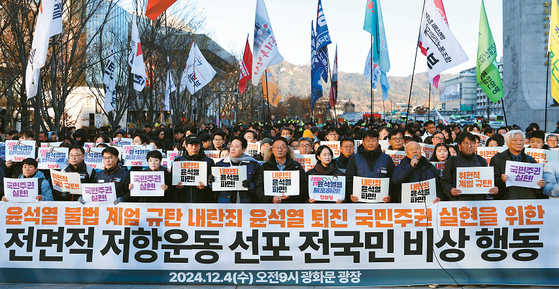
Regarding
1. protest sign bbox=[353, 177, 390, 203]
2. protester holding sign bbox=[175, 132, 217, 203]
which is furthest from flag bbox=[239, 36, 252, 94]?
protest sign bbox=[353, 177, 390, 203]

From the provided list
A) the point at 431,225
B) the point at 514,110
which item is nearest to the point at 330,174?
the point at 431,225

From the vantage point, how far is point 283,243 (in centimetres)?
527

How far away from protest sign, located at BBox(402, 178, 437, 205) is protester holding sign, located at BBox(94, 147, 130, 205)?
3.53 metres

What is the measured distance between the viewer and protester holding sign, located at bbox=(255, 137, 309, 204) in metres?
5.82

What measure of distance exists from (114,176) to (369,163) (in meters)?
3.37

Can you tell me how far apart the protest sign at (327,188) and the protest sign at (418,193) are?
0.74 metres

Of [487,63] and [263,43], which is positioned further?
[487,63]

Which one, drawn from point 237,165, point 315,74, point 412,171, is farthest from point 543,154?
point 315,74

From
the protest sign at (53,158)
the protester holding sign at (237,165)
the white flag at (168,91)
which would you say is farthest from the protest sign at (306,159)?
the white flag at (168,91)

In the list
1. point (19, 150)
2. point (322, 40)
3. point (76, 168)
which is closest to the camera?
point (76, 168)

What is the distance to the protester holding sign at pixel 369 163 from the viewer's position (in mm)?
5824

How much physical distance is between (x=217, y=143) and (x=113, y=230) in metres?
3.44

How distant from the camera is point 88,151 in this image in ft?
28.3

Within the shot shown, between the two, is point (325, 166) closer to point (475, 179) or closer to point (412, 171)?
point (412, 171)
